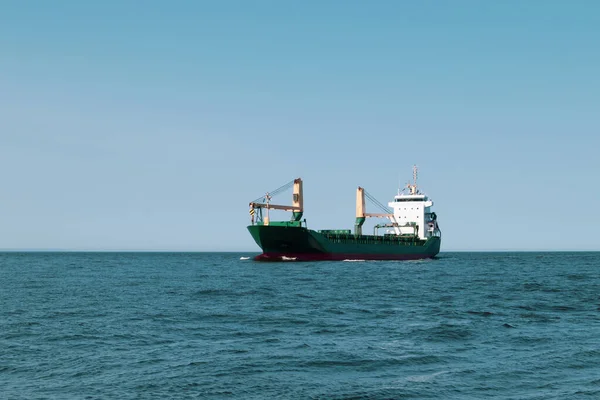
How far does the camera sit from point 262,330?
2384 cm

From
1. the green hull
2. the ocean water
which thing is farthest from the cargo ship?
the ocean water

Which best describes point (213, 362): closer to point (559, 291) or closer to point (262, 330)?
point (262, 330)

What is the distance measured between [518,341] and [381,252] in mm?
76758

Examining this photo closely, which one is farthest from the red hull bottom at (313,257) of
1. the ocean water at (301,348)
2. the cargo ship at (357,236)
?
the ocean water at (301,348)

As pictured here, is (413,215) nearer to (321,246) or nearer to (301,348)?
(321,246)

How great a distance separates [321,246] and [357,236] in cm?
1224

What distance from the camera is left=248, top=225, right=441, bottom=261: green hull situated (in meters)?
81.5

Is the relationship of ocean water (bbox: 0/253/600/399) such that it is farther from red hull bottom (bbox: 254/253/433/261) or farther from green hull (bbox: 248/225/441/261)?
red hull bottom (bbox: 254/253/433/261)

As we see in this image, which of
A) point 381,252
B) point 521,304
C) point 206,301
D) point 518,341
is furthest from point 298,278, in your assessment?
point 381,252

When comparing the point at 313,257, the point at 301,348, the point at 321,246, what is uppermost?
the point at 321,246

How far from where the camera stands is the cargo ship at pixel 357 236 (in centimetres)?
8256

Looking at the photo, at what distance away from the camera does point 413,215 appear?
4464 inches

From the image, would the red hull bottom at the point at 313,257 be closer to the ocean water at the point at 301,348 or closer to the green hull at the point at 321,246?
the green hull at the point at 321,246

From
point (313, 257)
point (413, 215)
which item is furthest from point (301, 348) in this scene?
point (413, 215)
